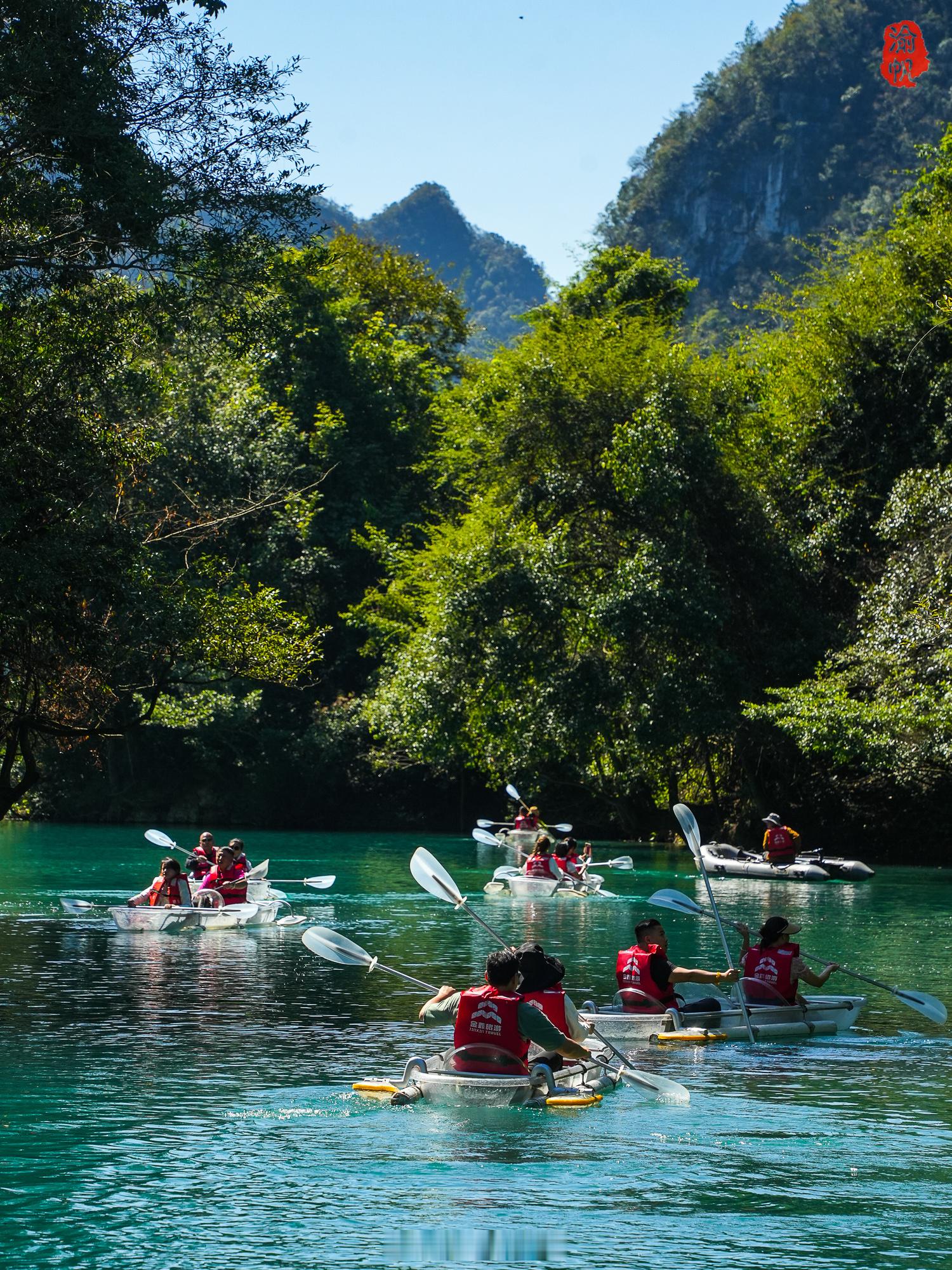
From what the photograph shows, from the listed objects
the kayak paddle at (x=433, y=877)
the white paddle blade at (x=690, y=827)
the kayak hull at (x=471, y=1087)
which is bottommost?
the kayak hull at (x=471, y=1087)

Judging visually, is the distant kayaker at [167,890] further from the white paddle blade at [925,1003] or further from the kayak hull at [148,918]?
the white paddle blade at [925,1003]

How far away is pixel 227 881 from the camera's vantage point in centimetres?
2433

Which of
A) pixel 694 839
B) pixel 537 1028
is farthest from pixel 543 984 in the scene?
pixel 694 839

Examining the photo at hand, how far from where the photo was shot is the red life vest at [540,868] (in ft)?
96.2

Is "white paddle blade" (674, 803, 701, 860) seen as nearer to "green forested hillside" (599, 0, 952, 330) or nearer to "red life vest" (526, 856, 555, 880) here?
"red life vest" (526, 856, 555, 880)

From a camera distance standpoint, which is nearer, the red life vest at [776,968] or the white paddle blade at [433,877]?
the white paddle blade at [433,877]

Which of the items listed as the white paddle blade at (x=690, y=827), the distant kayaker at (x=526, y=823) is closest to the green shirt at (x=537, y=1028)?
the white paddle blade at (x=690, y=827)

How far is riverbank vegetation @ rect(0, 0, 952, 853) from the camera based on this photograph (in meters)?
17.0

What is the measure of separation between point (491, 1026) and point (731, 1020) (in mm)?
4602

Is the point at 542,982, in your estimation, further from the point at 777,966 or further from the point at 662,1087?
the point at 777,966

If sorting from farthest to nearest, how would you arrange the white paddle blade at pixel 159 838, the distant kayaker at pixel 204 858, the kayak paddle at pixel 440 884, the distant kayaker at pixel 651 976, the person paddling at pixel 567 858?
the person paddling at pixel 567 858 → the white paddle blade at pixel 159 838 → the distant kayaker at pixel 204 858 → the distant kayaker at pixel 651 976 → the kayak paddle at pixel 440 884

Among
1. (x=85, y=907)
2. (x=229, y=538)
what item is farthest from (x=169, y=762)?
(x=85, y=907)

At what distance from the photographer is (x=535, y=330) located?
47.0m

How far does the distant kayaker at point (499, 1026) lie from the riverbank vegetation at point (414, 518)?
675 cm
